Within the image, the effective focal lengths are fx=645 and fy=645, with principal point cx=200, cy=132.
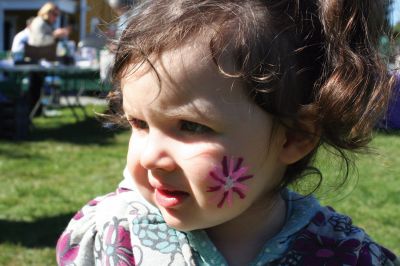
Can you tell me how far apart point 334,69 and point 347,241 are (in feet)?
1.46

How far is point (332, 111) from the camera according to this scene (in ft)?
4.85

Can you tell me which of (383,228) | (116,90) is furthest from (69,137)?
(116,90)

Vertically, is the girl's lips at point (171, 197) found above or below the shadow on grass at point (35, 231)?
above

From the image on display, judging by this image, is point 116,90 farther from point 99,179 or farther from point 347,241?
point 99,179

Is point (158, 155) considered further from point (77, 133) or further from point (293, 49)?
point (77, 133)

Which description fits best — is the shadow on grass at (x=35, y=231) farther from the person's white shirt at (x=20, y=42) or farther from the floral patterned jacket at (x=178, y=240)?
the person's white shirt at (x=20, y=42)

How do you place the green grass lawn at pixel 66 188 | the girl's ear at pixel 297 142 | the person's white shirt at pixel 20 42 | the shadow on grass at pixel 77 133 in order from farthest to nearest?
the person's white shirt at pixel 20 42
the shadow on grass at pixel 77 133
the green grass lawn at pixel 66 188
the girl's ear at pixel 297 142

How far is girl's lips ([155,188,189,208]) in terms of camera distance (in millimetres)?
1401

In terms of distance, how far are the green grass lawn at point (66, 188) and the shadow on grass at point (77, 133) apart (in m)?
0.01

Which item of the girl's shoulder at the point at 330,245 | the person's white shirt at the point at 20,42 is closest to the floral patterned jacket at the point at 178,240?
the girl's shoulder at the point at 330,245

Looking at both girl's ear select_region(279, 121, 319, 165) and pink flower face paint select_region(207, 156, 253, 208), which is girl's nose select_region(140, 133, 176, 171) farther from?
girl's ear select_region(279, 121, 319, 165)

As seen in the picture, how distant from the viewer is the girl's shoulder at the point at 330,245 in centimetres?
157

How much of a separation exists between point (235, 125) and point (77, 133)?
24.9ft

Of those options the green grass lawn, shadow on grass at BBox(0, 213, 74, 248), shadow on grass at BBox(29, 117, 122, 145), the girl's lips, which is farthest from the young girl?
shadow on grass at BBox(29, 117, 122, 145)
